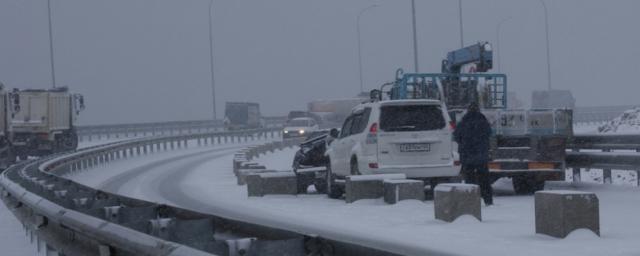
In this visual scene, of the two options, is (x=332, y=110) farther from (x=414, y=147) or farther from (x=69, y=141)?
(x=414, y=147)

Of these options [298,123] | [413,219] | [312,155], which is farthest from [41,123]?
[413,219]

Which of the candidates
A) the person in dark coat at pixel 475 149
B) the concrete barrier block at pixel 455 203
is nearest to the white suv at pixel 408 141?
the person in dark coat at pixel 475 149

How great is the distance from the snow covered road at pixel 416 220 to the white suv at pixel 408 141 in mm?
938

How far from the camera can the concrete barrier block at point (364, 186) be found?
56.9 ft

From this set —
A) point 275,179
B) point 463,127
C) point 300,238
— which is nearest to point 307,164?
point 275,179

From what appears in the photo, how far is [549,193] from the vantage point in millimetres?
11797

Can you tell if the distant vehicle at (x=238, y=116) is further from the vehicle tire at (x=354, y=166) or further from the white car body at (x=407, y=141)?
the white car body at (x=407, y=141)

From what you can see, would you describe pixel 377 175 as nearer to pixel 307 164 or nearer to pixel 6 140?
pixel 307 164

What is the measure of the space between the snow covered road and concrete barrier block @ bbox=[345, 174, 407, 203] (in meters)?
0.13

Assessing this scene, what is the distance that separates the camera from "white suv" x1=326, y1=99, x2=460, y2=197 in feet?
59.4

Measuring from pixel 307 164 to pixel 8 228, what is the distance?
8.01 meters

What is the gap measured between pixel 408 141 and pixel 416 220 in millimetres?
3570

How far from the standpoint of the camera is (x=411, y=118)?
1827 cm

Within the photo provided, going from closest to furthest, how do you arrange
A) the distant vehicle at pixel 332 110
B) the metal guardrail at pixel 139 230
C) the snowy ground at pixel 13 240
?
the metal guardrail at pixel 139 230 < the snowy ground at pixel 13 240 < the distant vehicle at pixel 332 110
